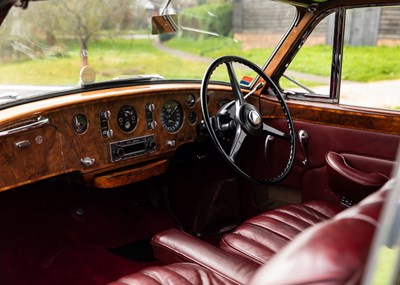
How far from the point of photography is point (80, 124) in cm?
221

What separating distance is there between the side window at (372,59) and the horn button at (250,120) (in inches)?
24.3

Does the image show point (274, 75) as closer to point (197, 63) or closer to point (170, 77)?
point (170, 77)

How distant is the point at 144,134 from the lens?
247 cm

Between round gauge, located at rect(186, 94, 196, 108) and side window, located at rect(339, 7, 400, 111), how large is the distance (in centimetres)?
88

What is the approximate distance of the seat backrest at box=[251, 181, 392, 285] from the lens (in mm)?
707

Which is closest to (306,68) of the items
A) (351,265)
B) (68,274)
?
(68,274)

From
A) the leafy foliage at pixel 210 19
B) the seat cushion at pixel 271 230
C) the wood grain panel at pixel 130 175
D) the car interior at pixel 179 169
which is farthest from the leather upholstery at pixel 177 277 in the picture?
the leafy foliage at pixel 210 19

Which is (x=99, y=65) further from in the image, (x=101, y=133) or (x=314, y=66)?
(x=314, y=66)

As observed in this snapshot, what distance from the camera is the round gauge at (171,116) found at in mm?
2541

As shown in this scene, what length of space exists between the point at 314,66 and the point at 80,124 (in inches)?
60.6

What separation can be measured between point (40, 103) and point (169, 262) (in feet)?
3.16

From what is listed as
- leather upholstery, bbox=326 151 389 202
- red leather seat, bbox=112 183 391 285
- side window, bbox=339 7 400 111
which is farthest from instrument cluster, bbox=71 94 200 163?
red leather seat, bbox=112 183 391 285

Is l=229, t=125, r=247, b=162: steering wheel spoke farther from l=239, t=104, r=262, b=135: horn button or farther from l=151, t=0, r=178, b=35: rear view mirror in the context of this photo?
l=151, t=0, r=178, b=35: rear view mirror

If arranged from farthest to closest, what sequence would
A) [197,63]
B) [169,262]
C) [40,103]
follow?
[197,63] < [40,103] < [169,262]
